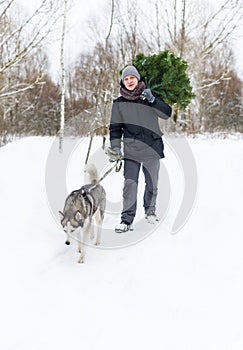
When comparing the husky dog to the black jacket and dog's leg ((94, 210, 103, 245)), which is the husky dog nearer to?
dog's leg ((94, 210, 103, 245))

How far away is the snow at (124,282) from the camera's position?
275 cm

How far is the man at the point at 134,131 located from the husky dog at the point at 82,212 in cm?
34

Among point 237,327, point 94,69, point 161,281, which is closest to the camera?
point 237,327

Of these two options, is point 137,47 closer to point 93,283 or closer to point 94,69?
point 94,69

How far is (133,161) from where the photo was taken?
4.75 metres

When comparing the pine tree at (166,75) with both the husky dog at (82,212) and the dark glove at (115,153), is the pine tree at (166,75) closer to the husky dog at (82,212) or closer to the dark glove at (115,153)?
the dark glove at (115,153)

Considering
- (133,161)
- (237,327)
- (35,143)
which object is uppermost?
(35,143)

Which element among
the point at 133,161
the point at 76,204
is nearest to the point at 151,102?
the point at 133,161

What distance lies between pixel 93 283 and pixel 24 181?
313 centimetres

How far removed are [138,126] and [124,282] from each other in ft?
6.63

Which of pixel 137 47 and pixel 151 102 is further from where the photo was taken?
pixel 137 47

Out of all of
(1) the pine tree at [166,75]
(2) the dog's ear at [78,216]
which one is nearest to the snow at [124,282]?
(2) the dog's ear at [78,216]

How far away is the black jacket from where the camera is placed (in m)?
4.53

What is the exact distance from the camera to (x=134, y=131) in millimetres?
4648
